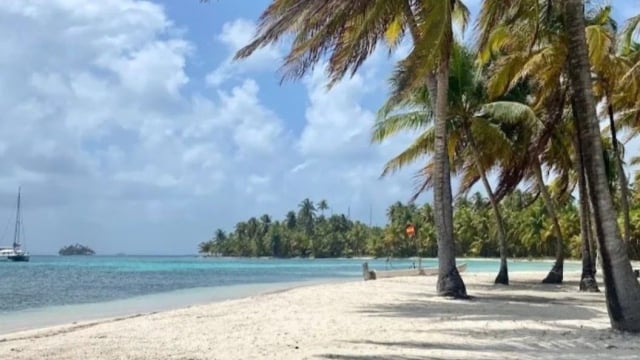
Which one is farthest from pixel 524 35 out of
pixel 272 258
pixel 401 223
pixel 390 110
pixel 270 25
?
pixel 272 258

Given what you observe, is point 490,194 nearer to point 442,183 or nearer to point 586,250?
point 586,250

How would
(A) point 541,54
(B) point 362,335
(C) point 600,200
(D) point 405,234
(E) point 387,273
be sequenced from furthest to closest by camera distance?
(D) point 405,234, (E) point 387,273, (A) point 541,54, (B) point 362,335, (C) point 600,200

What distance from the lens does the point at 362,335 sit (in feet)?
32.1

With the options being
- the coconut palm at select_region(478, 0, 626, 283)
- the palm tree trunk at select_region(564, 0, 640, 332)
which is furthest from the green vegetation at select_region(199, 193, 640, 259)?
the palm tree trunk at select_region(564, 0, 640, 332)

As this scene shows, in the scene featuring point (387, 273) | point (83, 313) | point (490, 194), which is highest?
point (490, 194)

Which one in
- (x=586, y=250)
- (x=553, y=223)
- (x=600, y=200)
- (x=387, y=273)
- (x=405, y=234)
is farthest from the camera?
(x=405, y=234)

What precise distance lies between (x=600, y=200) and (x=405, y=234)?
3537 inches

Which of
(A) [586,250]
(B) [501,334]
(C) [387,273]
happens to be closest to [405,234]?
(C) [387,273]

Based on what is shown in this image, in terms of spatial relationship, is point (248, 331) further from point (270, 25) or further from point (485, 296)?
point (485, 296)

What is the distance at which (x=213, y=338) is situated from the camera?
1012 centimetres

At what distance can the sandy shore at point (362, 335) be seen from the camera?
830 centimetres

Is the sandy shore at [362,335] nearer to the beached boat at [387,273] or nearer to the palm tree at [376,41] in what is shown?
the palm tree at [376,41]

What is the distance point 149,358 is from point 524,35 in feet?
36.6

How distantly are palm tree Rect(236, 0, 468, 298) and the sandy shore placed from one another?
2099mm
